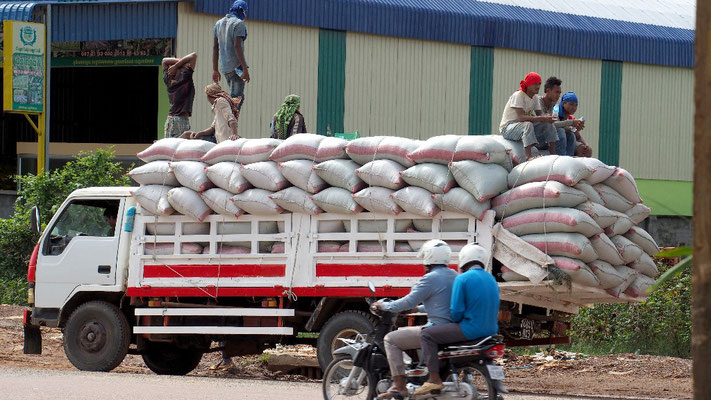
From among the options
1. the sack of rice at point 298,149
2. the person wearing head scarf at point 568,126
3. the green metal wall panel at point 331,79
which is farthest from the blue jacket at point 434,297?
the green metal wall panel at point 331,79

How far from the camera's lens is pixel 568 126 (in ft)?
41.9

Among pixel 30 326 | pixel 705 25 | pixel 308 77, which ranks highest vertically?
pixel 308 77

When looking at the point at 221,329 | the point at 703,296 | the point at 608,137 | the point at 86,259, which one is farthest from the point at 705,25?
the point at 608,137

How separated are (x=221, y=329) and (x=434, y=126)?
1877 centimetres

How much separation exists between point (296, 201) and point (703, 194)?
360 inches

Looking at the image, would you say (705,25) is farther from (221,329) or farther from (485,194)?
(221,329)

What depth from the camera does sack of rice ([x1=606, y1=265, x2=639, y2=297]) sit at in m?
11.4

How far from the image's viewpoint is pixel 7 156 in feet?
108

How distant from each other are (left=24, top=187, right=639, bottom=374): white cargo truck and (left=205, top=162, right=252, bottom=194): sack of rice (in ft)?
1.05

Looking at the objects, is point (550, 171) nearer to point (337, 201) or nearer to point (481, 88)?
point (337, 201)

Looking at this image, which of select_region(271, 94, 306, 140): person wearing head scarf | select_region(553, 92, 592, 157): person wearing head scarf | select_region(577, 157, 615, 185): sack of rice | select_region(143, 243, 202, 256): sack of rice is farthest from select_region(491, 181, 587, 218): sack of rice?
select_region(271, 94, 306, 140): person wearing head scarf

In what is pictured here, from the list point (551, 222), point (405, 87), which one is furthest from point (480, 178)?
point (405, 87)

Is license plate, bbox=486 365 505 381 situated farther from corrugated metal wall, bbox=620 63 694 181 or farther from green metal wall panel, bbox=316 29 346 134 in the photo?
corrugated metal wall, bbox=620 63 694 181

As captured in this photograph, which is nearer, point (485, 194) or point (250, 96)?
point (485, 194)
